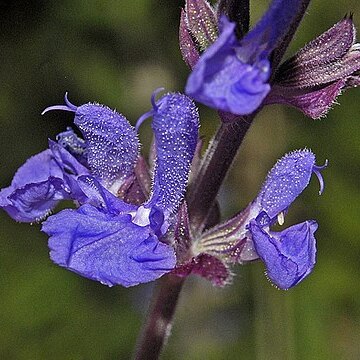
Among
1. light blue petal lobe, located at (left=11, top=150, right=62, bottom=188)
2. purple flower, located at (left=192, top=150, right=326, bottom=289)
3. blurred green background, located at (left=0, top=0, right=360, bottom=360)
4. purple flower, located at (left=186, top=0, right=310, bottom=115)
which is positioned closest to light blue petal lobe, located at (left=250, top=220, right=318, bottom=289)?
purple flower, located at (left=192, top=150, right=326, bottom=289)

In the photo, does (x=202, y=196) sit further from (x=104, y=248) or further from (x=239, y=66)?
(x=239, y=66)

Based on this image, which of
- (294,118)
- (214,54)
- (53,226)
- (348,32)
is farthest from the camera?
(294,118)

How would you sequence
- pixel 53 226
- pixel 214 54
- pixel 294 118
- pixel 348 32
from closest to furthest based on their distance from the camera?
1. pixel 214 54
2. pixel 53 226
3. pixel 348 32
4. pixel 294 118

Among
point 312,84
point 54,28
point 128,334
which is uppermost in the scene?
point 312,84

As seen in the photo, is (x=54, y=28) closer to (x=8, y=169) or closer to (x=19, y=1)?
(x=19, y=1)

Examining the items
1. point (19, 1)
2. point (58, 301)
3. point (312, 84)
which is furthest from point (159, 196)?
point (19, 1)

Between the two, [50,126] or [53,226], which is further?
[50,126]

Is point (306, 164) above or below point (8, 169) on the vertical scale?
above

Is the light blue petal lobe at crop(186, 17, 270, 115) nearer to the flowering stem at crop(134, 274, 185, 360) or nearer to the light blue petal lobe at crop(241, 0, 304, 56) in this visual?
the light blue petal lobe at crop(241, 0, 304, 56)

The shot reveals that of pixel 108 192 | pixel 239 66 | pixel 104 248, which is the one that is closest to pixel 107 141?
pixel 108 192
